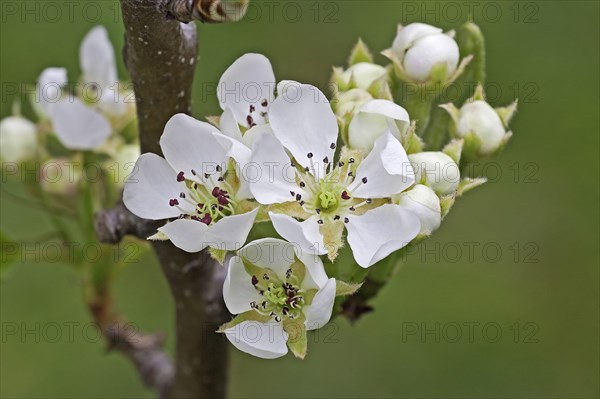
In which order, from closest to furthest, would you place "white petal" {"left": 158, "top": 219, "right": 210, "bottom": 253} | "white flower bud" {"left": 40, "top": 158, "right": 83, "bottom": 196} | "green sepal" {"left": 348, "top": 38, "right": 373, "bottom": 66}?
"white petal" {"left": 158, "top": 219, "right": 210, "bottom": 253}, "green sepal" {"left": 348, "top": 38, "right": 373, "bottom": 66}, "white flower bud" {"left": 40, "top": 158, "right": 83, "bottom": 196}

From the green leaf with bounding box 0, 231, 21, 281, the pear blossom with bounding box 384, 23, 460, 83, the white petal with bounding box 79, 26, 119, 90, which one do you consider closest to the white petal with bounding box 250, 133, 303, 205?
the pear blossom with bounding box 384, 23, 460, 83

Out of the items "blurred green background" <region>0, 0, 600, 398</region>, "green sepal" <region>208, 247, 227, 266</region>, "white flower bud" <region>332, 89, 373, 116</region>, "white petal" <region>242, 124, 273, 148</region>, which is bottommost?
"blurred green background" <region>0, 0, 600, 398</region>

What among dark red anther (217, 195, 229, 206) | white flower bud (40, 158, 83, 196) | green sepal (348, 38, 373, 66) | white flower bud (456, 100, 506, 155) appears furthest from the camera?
white flower bud (40, 158, 83, 196)

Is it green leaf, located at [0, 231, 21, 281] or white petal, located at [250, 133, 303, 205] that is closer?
white petal, located at [250, 133, 303, 205]

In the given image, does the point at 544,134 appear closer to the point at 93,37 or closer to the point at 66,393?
the point at 93,37

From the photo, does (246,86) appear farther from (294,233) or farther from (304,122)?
(294,233)

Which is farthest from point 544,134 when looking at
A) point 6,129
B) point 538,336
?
point 6,129

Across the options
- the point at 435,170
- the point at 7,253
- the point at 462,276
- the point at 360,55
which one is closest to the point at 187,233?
the point at 435,170

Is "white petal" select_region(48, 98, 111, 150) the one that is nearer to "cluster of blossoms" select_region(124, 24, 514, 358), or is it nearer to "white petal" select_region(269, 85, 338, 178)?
"cluster of blossoms" select_region(124, 24, 514, 358)
